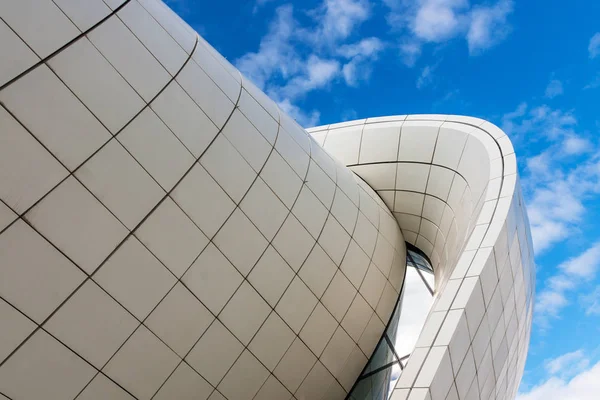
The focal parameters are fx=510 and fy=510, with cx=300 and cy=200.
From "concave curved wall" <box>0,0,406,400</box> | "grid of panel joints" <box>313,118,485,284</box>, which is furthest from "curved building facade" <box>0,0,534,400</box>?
"grid of panel joints" <box>313,118,485,284</box>

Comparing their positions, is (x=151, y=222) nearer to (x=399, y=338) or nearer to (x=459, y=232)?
(x=399, y=338)

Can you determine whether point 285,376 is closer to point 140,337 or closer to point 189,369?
point 189,369

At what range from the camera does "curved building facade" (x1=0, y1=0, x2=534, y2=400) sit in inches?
338

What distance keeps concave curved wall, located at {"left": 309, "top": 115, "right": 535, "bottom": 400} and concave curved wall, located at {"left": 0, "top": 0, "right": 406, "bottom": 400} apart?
3441 millimetres

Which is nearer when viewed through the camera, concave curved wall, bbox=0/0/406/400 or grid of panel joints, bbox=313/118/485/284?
concave curved wall, bbox=0/0/406/400

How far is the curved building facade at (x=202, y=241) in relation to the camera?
8594mm

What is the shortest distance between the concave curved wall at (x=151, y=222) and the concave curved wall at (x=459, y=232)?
11.3ft

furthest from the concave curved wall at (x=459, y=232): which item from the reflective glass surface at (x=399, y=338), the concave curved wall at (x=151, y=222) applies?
the concave curved wall at (x=151, y=222)

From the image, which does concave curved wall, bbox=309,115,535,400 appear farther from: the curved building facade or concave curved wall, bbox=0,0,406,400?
concave curved wall, bbox=0,0,406,400

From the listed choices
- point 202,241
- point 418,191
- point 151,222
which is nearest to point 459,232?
point 418,191

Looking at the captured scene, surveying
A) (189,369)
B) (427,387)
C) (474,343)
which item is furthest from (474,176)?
(189,369)

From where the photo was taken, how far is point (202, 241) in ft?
35.3

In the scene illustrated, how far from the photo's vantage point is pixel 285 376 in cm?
1308

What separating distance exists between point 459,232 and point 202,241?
865cm
